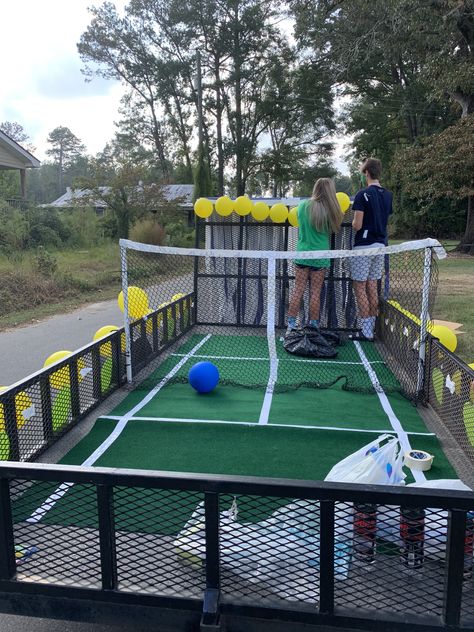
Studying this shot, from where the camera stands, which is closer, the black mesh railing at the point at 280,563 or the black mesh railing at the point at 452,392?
the black mesh railing at the point at 280,563

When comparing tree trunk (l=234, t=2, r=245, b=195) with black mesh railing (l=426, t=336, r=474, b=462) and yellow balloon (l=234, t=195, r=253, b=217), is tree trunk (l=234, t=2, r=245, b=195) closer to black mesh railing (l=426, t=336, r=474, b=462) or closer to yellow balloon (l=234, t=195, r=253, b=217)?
yellow balloon (l=234, t=195, r=253, b=217)

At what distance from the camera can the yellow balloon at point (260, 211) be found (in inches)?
303

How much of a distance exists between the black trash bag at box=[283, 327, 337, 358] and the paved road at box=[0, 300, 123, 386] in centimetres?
331

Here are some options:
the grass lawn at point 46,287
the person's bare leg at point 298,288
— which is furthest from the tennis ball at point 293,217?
the grass lawn at point 46,287

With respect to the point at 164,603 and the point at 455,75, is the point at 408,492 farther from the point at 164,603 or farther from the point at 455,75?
the point at 455,75

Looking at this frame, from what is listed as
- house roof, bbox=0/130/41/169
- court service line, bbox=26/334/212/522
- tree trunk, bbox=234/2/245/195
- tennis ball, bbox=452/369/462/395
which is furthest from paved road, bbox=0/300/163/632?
tree trunk, bbox=234/2/245/195

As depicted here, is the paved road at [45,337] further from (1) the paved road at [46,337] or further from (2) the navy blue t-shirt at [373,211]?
(2) the navy blue t-shirt at [373,211]

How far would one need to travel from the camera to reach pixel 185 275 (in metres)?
8.27

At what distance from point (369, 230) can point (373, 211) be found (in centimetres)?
24

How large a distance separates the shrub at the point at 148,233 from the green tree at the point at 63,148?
269 feet

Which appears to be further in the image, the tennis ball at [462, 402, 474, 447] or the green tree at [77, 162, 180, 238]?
the green tree at [77, 162, 180, 238]

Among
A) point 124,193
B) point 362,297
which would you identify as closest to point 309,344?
point 362,297

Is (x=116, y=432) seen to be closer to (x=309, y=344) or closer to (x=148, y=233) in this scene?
(x=309, y=344)

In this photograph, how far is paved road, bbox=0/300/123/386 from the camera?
6875mm
